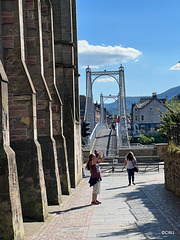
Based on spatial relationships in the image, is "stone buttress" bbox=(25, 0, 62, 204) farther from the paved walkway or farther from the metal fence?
the metal fence

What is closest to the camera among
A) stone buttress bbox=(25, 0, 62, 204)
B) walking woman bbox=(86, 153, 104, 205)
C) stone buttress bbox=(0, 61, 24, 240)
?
stone buttress bbox=(0, 61, 24, 240)

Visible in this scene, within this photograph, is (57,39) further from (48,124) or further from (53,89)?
(48,124)

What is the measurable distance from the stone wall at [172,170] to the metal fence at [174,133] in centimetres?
35

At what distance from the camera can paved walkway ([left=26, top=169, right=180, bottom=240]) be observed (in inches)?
259

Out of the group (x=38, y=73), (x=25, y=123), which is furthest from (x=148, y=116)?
(x=25, y=123)

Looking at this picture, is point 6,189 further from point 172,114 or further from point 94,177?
point 172,114

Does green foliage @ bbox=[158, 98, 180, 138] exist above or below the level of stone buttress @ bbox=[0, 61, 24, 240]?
above

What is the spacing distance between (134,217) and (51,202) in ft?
11.2

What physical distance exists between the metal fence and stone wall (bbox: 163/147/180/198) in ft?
1.15

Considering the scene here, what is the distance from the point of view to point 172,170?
37.2ft

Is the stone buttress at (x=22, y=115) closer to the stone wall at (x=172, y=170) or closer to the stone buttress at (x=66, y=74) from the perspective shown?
the stone wall at (x=172, y=170)

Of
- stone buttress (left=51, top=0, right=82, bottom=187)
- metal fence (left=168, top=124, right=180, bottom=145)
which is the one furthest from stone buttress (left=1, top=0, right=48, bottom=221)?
stone buttress (left=51, top=0, right=82, bottom=187)

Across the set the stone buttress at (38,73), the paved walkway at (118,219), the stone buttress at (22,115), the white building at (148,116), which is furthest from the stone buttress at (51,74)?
the white building at (148,116)

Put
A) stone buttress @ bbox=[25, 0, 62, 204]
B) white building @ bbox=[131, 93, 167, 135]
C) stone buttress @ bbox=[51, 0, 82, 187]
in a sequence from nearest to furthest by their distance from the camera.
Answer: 1. stone buttress @ bbox=[25, 0, 62, 204]
2. stone buttress @ bbox=[51, 0, 82, 187]
3. white building @ bbox=[131, 93, 167, 135]
